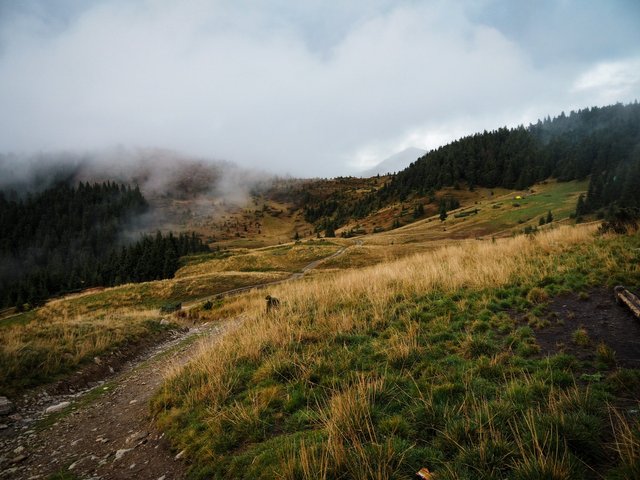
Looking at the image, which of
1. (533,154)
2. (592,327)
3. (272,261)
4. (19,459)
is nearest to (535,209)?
(272,261)

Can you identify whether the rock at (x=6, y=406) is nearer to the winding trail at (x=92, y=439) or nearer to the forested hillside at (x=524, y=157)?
the winding trail at (x=92, y=439)

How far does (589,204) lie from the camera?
7800cm

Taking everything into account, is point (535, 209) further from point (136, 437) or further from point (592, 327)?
point (136, 437)

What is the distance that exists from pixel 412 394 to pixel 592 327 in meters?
5.09

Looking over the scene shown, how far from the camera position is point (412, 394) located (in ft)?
18.0

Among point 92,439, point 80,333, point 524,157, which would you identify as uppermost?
point 524,157

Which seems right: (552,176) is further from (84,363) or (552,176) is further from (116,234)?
(116,234)

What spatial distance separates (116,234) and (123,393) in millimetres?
226117

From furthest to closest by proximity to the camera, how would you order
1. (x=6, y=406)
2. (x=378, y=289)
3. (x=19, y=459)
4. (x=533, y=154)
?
(x=533, y=154) → (x=378, y=289) → (x=6, y=406) → (x=19, y=459)

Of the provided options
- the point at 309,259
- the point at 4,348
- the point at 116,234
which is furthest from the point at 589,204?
the point at 116,234

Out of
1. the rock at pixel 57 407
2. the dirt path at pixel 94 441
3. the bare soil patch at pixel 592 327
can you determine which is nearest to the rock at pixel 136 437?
the dirt path at pixel 94 441

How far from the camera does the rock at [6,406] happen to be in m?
8.51

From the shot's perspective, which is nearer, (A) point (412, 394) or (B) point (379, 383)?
(A) point (412, 394)

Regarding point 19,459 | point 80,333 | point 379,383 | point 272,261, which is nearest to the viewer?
point 379,383
